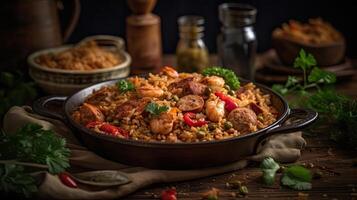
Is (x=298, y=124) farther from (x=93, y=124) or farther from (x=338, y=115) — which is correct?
(x=93, y=124)

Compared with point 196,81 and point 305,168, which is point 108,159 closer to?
point 196,81

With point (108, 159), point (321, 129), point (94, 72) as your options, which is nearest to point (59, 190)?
point (108, 159)

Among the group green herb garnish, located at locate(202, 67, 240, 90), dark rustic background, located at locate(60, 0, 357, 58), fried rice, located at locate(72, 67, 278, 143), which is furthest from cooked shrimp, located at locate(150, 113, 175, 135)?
dark rustic background, located at locate(60, 0, 357, 58)

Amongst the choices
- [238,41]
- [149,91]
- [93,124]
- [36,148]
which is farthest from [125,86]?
[238,41]

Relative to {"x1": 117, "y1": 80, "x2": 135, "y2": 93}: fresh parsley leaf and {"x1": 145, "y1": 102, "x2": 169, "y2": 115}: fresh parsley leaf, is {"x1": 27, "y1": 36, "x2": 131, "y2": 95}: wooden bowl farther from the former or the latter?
{"x1": 145, "y1": 102, "x2": 169, "y2": 115}: fresh parsley leaf

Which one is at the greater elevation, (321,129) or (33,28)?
(33,28)

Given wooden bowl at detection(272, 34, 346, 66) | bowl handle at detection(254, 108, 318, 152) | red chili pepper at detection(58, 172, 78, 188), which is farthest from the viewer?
wooden bowl at detection(272, 34, 346, 66)

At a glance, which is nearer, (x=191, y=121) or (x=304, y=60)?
(x=191, y=121)
